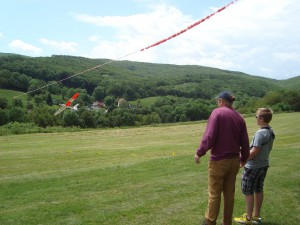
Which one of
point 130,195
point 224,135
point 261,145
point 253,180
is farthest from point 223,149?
point 130,195

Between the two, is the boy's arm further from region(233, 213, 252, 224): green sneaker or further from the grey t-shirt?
region(233, 213, 252, 224): green sneaker

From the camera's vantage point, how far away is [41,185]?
10.6 meters

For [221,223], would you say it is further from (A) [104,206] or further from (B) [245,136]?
(A) [104,206]

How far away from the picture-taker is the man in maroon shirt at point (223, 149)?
233 inches

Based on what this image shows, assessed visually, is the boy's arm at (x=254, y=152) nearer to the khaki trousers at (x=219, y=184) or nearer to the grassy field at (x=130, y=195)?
the khaki trousers at (x=219, y=184)

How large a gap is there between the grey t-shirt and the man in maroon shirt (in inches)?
19.5

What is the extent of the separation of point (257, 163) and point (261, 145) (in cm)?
34

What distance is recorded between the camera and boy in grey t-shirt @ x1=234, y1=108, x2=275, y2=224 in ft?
21.5

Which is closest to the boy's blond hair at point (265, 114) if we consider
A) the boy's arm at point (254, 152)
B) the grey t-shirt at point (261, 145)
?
the grey t-shirt at point (261, 145)

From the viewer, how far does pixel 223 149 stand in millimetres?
5973

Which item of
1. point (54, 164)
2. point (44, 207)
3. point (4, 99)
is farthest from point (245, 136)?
point (4, 99)

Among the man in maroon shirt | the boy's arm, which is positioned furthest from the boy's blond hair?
the man in maroon shirt

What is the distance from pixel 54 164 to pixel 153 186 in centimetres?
727

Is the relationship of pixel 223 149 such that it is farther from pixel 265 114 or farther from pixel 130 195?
pixel 130 195
